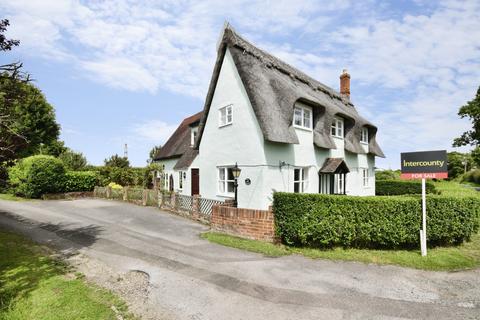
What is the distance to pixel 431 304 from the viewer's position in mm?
6102

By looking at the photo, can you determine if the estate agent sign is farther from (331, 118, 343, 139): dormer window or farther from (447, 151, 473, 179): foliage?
(447, 151, 473, 179): foliage

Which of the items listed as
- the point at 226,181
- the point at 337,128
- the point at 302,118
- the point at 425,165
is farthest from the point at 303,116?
the point at 425,165

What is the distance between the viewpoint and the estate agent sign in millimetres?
9922

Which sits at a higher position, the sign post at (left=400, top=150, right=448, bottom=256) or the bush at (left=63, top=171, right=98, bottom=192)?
the sign post at (left=400, top=150, right=448, bottom=256)

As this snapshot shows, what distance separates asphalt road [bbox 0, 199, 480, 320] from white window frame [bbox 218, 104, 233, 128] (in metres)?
6.65

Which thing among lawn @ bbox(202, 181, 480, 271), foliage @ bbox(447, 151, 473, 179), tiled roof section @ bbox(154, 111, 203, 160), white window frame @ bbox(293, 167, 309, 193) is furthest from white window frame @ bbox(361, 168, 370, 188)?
foliage @ bbox(447, 151, 473, 179)

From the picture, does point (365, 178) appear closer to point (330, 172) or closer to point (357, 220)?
point (330, 172)

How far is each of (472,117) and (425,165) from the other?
39.0 meters

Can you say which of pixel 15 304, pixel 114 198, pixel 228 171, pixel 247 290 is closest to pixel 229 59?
pixel 228 171

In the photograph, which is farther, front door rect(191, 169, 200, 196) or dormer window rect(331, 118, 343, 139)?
front door rect(191, 169, 200, 196)

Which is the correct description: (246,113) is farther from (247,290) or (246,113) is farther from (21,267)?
(21,267)

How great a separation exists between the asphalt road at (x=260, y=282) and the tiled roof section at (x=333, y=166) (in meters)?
7.72

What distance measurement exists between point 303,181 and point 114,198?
16.7 meters

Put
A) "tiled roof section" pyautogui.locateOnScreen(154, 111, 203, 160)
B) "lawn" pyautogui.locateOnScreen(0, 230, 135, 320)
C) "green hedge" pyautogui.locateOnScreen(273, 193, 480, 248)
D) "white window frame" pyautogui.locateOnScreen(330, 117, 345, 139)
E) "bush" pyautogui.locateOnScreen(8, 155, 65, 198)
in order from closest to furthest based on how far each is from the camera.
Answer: "lawn" pyautogui.locateOnScreen(0, 230, 135, 320), "green hedge" pyautogui.locateOnScreen(273, 193, 480, 248), "white window frame" pyautogui.locateOnScreen(330, 117, 345, 139), "bush" pyautogui.locateOnScreen(8, 155, 65, 198), "tiled roof section" pyautogui.locateOnScreen(154, 111, 203, 160)
